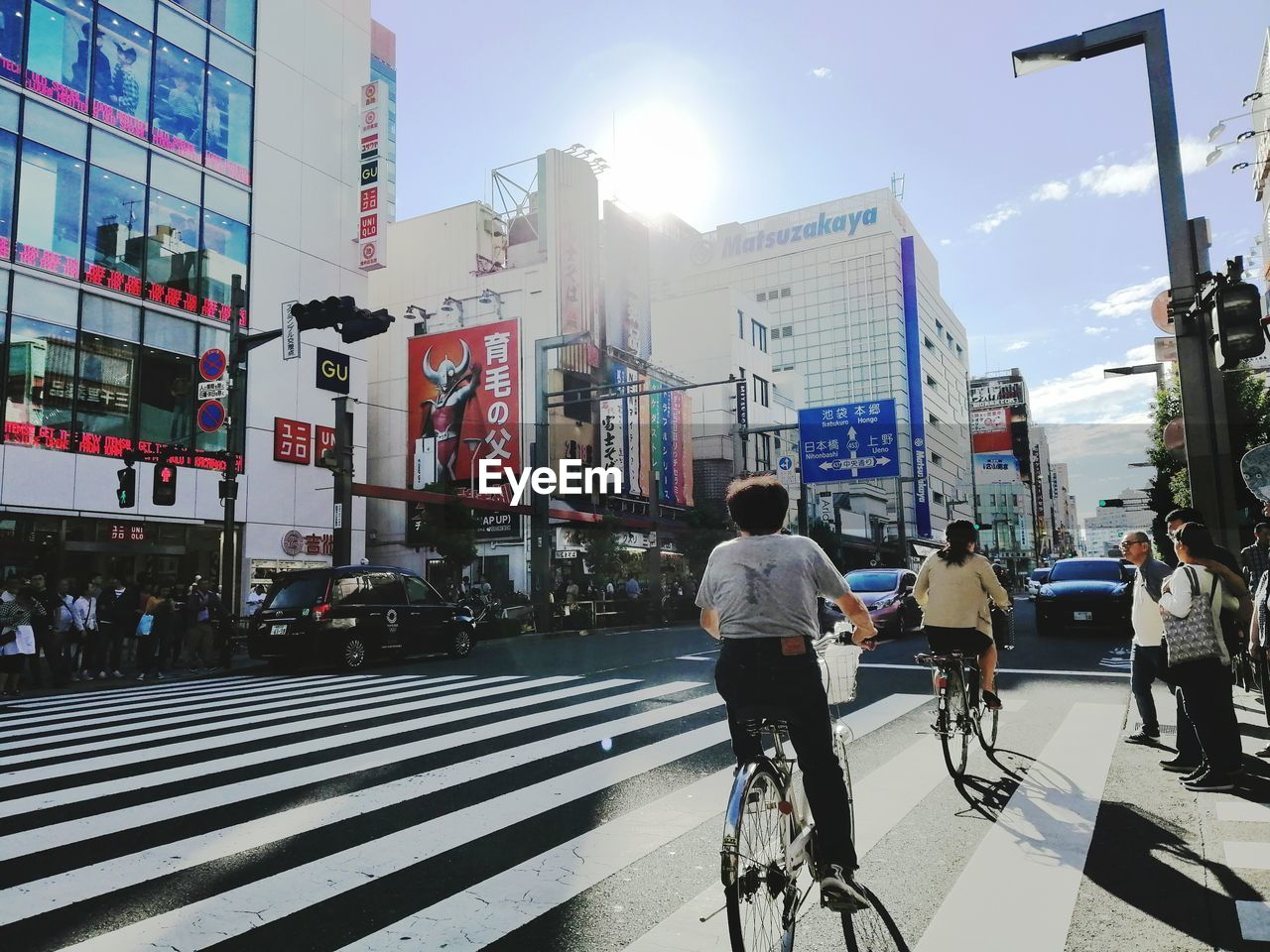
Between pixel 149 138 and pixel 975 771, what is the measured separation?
84.7ft

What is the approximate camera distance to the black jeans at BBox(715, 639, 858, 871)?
324cm

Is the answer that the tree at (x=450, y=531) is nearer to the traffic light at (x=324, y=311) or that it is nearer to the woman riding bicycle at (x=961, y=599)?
the traffic light at (x=324, y=311)

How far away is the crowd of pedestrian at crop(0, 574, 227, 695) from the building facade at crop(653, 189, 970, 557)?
6944cm

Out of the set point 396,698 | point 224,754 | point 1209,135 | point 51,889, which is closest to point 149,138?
point 396,698

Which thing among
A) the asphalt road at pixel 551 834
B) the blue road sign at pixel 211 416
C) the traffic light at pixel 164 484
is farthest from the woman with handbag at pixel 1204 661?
the blue road sign at pixel 211 416

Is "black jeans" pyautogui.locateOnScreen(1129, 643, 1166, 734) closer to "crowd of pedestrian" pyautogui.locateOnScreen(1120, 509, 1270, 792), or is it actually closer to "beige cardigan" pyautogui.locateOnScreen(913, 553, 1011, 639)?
"crowd of pedestrian" pyautogui.locateOnScreen(1120, 509, 1270, 792)

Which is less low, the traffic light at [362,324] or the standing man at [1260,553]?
the traffic light at [362,324]

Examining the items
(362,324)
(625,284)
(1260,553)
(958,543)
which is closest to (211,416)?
(362,324)

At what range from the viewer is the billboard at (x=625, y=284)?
49625 millimetres

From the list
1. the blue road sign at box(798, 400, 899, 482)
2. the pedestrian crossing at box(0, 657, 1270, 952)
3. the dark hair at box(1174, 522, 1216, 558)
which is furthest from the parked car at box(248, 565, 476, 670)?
the blue road sign at box(798, 400, 899, 482)

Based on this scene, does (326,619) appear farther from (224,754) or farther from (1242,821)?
(1242,821)

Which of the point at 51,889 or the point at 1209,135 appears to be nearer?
the point at 51,889

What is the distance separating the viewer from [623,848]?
4582 mm

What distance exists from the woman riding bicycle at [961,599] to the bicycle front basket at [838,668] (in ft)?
8.44
